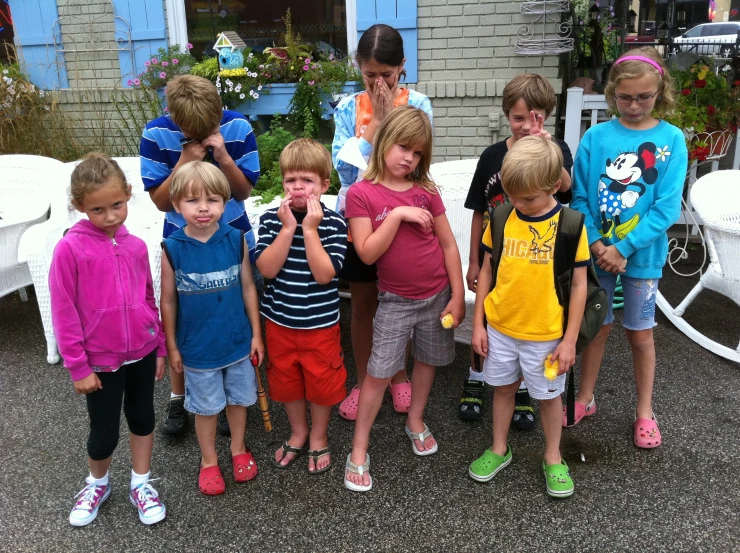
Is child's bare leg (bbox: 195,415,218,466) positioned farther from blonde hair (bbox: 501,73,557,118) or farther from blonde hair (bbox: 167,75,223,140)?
blonde hair (bbox: 501,73,557,118)

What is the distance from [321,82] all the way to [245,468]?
3.85 meters

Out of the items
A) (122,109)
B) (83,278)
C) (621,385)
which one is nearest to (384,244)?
(83,278)

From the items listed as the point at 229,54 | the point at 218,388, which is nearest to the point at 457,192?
the point at 218,388

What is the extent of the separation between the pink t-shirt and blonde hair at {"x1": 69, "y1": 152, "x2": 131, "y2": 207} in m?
0.81

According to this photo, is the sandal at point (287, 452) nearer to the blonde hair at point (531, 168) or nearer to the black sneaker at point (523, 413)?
the black sneaker at point (523, 413)

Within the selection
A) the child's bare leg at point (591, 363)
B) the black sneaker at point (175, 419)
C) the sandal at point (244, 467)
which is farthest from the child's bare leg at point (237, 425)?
the child's bare leg at point (591, 363)

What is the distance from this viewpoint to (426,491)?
2.44 m

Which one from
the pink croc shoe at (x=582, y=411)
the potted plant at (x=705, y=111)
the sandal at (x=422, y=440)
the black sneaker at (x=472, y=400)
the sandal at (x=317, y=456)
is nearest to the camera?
the sandal at (x=317, y=456)

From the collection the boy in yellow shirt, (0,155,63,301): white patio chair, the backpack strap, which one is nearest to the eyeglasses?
the boy in yellow shirt

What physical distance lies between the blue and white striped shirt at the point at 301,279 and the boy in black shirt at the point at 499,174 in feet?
2.12

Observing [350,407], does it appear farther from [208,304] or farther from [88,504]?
[88,504]

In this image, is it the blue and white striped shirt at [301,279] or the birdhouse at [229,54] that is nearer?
the blue and white striped shirt at [301,279]

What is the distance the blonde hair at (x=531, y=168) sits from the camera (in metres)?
2.08

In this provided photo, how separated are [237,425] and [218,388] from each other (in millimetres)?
228
